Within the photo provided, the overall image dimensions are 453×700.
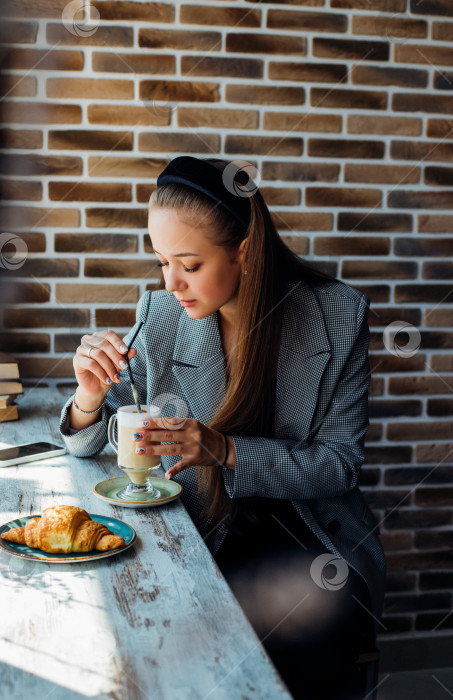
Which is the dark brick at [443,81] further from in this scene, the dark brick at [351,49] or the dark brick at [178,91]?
the dark brick at [178,91]

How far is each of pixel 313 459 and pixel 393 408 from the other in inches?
38.9

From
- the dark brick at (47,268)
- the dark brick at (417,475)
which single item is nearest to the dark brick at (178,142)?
the dark brick at (47,268)

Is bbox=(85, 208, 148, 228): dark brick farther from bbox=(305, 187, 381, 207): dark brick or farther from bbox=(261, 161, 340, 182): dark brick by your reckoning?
bbox=(305, 187, 381, 207): dark brick

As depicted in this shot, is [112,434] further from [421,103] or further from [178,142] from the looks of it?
[421,103]

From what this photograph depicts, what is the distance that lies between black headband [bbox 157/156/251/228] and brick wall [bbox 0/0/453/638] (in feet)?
2.11

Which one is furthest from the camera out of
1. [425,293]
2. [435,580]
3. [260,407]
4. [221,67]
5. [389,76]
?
[435,580]

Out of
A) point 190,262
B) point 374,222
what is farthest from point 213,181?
point 374,222

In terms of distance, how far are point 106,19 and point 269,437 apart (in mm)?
1386

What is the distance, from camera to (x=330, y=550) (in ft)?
5.01

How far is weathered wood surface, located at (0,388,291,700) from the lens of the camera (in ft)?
2.35

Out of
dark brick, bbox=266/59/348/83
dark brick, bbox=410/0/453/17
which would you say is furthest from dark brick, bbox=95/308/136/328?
dark brick, bbox=410/0/453/17

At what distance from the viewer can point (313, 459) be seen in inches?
59.4

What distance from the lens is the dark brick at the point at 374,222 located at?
91.7 inches

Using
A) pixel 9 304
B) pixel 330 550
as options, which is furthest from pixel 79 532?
pixel 9 304
